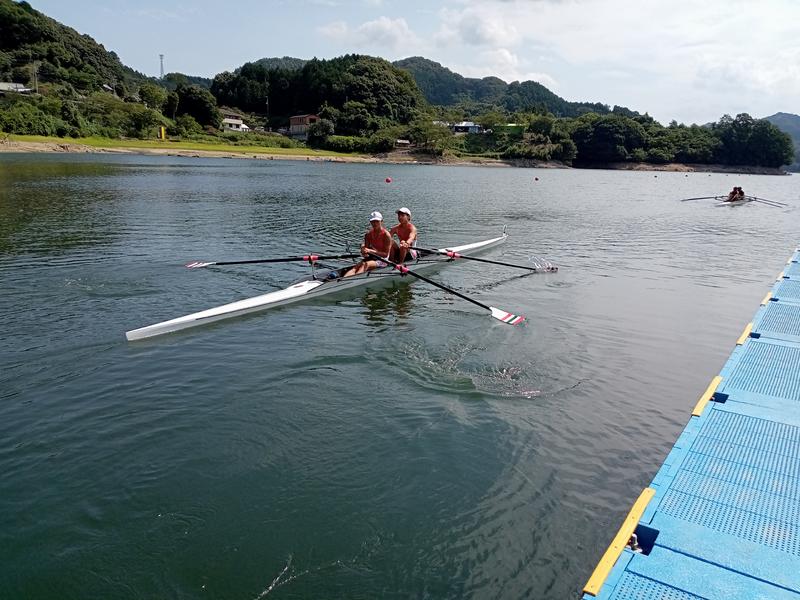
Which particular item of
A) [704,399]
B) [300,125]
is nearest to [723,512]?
[704,399]

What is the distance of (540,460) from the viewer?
7328 mm

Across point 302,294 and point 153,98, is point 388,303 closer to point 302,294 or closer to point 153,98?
point 302,294

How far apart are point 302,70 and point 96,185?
505 feet

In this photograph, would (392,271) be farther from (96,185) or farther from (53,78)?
(53,78)

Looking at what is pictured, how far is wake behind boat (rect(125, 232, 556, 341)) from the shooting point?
1108 centimetres

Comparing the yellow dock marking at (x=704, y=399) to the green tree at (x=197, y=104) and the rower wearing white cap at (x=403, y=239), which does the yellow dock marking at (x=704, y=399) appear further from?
the green tree at (x=197, y=104)

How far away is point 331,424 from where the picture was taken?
800 cm

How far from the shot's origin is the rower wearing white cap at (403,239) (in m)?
16.6

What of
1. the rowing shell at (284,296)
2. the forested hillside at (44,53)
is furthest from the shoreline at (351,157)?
the rowing shell at (284,296)

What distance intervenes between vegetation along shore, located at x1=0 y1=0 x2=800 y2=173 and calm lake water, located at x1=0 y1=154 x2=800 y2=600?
88.7m

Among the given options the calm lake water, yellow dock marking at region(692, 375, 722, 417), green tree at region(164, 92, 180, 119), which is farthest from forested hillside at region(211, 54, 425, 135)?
yellow dock marking at region(692, 375, 722, 417)

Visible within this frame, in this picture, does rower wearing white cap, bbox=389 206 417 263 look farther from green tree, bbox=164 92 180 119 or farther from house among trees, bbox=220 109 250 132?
house among trees, bbox=220 109 250 132

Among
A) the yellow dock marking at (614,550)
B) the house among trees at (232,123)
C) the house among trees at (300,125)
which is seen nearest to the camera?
the yellow dock marking at (614,550)

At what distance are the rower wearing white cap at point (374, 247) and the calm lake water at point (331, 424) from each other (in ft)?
2.83
